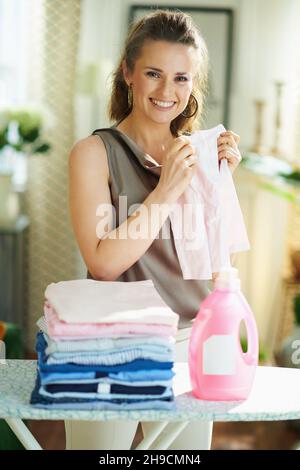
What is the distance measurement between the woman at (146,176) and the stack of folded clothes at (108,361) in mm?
273

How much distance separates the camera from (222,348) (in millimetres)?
1312

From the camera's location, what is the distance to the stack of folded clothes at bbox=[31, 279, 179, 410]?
1267 mm

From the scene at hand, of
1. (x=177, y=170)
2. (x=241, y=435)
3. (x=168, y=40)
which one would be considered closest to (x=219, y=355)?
(x=177, y=170)

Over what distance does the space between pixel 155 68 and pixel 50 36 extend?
313cm

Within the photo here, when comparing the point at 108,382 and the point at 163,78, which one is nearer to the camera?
the point at 108,382

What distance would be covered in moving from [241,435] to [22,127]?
1800mm

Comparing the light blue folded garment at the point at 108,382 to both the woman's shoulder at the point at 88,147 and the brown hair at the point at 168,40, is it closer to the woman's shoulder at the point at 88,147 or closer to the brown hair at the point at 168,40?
the woman's shoulder at the point at 88,147

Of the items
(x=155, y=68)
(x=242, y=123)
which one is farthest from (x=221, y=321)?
(x=242, y=123)

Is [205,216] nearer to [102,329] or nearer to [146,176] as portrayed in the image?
[146,176]

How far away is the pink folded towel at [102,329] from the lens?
4.16 ft

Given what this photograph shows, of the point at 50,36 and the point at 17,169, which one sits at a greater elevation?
the point at 50,36

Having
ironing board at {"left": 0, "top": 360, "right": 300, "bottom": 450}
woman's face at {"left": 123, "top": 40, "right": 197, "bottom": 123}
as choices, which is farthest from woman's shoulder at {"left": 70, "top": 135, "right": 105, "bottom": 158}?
ironing board at {"left": 0, "top": 360, "right": 300, "bottom": 450}

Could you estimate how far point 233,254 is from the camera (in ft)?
5.90

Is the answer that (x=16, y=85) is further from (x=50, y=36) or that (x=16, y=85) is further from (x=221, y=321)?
(x=221, y=321)
